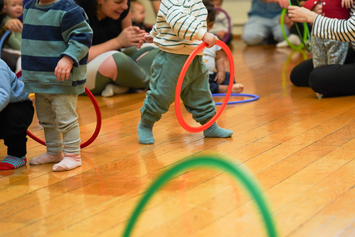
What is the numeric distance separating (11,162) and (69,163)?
26 centimetres

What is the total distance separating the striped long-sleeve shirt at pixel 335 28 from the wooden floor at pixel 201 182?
1.30 feet

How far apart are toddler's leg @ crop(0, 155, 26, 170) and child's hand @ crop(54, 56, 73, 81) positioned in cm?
44

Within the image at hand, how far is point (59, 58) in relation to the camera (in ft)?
5.74

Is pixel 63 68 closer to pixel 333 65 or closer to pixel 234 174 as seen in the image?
pixel 234 174

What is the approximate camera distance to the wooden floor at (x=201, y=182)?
1.27 meters

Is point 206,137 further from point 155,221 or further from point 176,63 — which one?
point 155,221

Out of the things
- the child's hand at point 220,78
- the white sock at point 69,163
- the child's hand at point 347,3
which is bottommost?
the child's hand at point 220,78

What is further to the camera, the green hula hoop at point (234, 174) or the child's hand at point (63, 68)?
the child's hand at point (63, 68)

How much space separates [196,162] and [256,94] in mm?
2323

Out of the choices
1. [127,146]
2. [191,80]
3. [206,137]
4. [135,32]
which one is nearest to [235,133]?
[206,137]

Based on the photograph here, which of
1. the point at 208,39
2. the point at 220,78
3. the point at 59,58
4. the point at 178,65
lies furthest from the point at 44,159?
the point at 220,78

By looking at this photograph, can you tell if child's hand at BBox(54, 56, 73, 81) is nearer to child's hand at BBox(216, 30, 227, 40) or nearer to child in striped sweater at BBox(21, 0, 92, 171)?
child in striped sweater at BBox(21, 0, 92, 171)

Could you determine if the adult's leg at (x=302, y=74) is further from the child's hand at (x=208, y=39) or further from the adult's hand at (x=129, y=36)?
the child's hand at (x=208, y=39)

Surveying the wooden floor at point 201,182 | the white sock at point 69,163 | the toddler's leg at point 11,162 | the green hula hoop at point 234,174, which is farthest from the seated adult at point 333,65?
the green hula hoop at point 234,174
